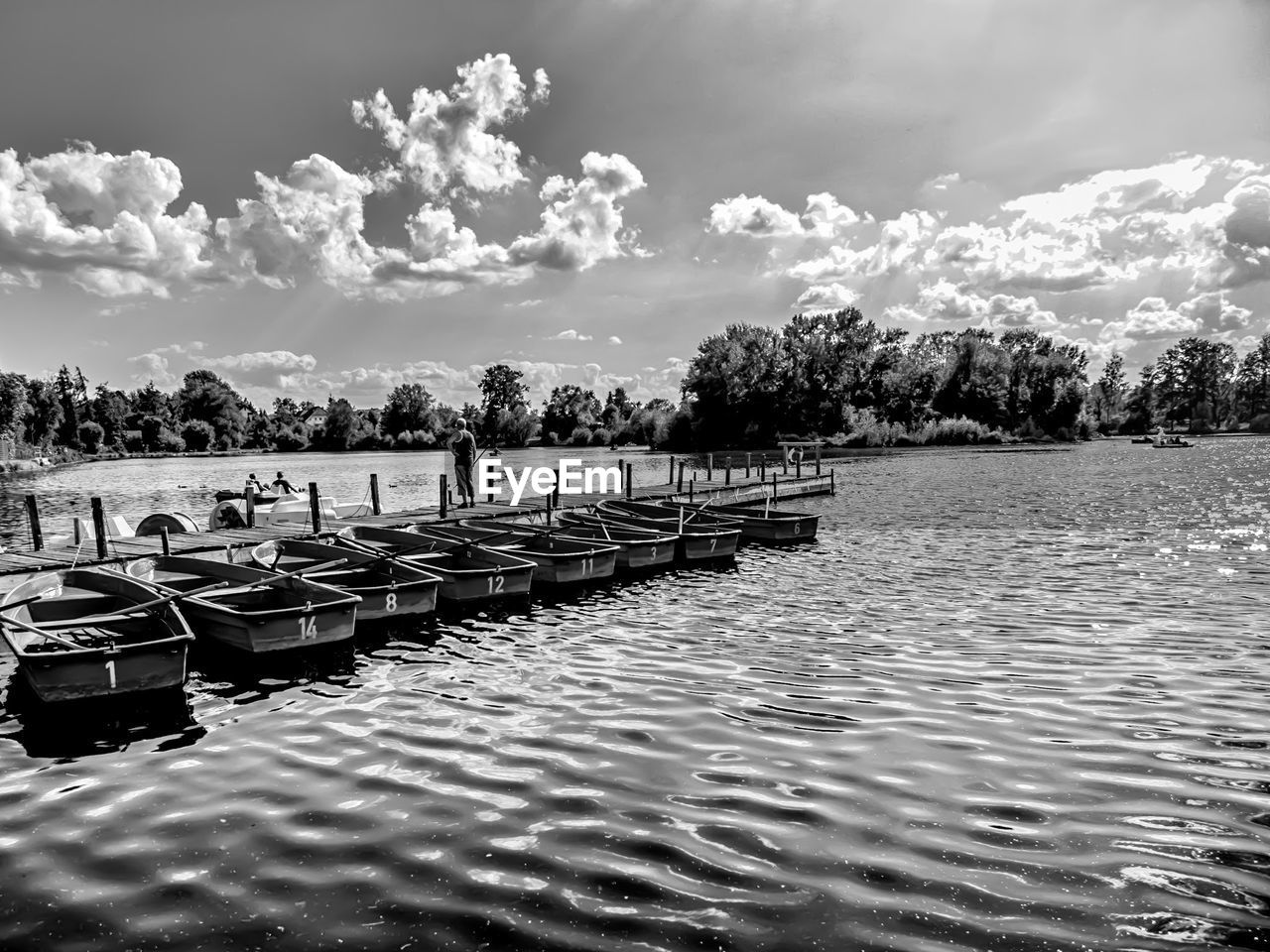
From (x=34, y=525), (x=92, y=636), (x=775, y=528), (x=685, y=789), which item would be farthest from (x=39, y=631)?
(x=775, y=528)

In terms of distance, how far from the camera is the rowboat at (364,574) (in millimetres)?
13406

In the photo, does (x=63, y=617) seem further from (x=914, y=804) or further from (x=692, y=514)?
(x=692, y=514)

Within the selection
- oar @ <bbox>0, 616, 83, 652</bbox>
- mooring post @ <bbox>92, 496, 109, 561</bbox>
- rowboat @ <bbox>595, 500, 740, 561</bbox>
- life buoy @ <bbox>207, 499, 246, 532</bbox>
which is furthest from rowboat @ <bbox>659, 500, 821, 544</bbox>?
oar @ <bbox>0, 616, 83, 652</bbox>

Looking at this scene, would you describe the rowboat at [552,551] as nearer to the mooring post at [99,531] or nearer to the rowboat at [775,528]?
the rowboat at [775,528]

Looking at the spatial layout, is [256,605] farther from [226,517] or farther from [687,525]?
→ [226,517]

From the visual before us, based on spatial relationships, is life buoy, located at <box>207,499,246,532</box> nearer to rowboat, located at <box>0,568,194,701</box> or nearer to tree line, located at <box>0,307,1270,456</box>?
rowboat, located at <box>0,568,194,701</box>

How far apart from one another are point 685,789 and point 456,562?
10903mm

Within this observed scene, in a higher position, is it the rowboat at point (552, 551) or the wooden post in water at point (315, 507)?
the wooden post in water at point (315, 507)

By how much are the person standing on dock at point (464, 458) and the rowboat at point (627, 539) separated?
10.3 feet

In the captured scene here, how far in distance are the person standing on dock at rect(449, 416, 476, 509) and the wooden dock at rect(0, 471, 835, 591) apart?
468 mm

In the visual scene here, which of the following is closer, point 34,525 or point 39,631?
point 39,631

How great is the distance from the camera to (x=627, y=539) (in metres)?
19.4

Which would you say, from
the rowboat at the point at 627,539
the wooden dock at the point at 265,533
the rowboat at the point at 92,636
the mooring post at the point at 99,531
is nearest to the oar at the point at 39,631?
the rowboat at the point at 92,636

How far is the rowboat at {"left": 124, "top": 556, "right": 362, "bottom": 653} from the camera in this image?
36.5 feet
